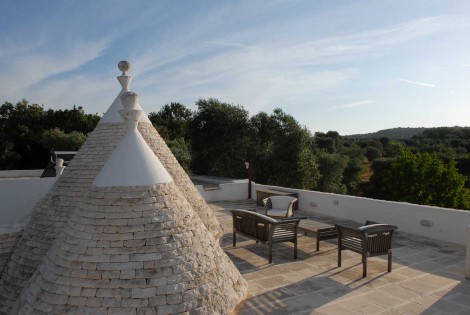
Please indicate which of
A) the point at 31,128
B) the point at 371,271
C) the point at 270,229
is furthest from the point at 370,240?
the point at 31,128

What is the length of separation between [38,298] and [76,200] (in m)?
2.16

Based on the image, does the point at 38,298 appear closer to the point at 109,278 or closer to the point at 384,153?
the point at 109,278

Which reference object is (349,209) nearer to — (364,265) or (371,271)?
(371,271)

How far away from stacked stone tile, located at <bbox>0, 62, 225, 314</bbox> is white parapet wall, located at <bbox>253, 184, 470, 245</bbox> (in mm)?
5905

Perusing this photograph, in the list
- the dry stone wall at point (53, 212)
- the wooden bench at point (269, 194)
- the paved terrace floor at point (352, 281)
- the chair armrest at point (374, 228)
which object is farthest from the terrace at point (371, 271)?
the dry stone wall at point (53, 212)

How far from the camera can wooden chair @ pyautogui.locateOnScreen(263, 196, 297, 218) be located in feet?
31.9

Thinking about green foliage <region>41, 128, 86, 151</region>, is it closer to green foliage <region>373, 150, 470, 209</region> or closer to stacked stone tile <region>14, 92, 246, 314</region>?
green foliage <region>373, 150, 470, 209</region>

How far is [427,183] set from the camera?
965 inches

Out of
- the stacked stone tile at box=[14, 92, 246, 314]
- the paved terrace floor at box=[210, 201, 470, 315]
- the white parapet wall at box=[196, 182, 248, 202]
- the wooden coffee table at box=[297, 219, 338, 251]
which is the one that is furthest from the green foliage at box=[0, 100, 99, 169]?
the stacked stone tile at box=[14, 92, 246, 314]

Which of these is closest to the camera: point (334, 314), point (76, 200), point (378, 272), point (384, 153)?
point (334, 314)

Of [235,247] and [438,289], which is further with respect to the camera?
[235,247]

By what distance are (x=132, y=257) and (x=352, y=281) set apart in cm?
390

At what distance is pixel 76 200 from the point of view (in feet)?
19.7

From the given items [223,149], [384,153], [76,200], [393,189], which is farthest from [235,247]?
[384,153]
